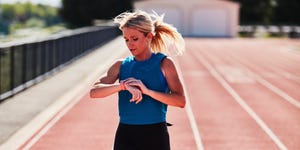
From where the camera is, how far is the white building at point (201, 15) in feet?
177

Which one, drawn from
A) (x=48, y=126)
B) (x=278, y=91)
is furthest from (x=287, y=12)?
(x=48, y=126)

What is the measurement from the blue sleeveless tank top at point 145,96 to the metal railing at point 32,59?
9375 millimetres

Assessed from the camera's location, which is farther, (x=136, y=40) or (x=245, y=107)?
(x=245, y=107)

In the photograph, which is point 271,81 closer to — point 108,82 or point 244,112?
point 244,112

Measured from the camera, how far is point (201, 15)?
54188mm

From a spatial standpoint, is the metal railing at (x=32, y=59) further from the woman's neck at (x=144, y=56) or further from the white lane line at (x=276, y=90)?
the woman's neck at (x=144, y=56)

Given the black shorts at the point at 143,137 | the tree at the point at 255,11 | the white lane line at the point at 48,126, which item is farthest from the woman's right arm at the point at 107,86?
the tree at the point at 255,11

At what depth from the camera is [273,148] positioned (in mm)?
8914

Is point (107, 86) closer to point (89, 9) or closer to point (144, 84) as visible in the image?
point (144, 84)

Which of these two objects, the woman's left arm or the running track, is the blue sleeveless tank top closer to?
the woman's left arm

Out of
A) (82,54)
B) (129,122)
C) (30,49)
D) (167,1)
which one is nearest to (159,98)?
(129,122)

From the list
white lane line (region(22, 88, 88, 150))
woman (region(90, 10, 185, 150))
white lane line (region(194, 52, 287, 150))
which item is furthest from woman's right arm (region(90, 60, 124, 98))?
white lane line (region(194, 52, 287, 150))

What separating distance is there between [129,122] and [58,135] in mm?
6073

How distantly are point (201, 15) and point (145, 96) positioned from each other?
2009 inches
